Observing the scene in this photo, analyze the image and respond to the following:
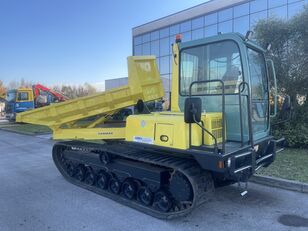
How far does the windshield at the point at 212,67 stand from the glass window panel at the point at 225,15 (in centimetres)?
2471

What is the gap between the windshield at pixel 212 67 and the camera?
450 centimetres

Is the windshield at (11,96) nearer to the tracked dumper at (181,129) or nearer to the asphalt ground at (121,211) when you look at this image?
the asphalt ground at (121,211)

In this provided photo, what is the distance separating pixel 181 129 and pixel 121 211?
5.59 ft

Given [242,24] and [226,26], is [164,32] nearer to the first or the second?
[226,26]

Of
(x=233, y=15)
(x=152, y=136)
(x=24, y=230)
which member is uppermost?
(x=233, y=15)

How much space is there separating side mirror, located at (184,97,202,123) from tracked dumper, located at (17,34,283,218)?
0.01 m

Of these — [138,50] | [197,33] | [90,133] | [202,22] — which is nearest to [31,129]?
[90,133]

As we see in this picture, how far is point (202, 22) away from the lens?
29.7 m

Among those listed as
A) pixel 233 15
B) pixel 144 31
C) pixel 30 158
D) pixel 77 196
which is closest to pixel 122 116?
pixel 77 196

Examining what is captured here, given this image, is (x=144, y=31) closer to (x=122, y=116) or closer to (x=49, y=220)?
(x=122, y=116)

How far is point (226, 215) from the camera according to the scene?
15.2 ft

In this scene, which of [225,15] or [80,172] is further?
[225,15]

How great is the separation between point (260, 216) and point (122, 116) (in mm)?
3178

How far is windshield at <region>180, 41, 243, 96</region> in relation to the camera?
4.50 meters
